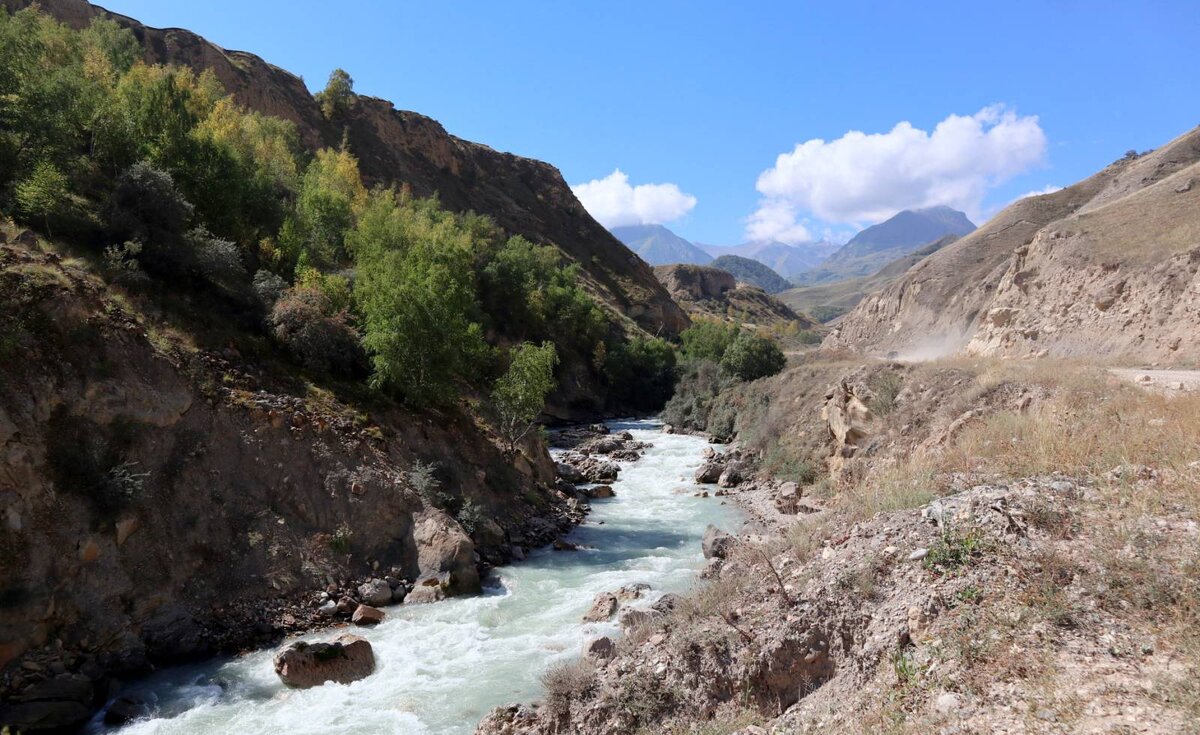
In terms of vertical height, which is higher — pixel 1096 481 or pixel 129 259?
pixel 129 259

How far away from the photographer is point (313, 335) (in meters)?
18.8

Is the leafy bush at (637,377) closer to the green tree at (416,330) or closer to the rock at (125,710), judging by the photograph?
the green tree at (416,330)

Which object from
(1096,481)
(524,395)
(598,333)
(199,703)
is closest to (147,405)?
(199,703)

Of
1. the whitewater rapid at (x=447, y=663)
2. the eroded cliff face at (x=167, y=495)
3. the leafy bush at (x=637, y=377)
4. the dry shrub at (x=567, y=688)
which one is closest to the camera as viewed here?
the dry shrub at (x=567, y=688)

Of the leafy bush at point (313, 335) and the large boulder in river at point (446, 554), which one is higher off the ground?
the leafy bush at point (313, 335)

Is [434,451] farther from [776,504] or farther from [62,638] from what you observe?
[776,504]

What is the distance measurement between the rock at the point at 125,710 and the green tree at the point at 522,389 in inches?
536

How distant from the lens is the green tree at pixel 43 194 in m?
15.7

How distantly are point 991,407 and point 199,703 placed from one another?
18494 millimetres

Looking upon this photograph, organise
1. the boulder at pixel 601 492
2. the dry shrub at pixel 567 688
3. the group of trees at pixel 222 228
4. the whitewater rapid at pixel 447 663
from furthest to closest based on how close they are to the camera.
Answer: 1. the boulder at pixel 601 492
2. the group of trees at pixel 222 228
3. the whitewater rapid at pixel 447 663
4. the dry shrub at pixel 567 688

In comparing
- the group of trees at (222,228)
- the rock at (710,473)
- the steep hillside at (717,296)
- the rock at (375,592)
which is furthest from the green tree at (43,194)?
the steep hillside at (717,296)

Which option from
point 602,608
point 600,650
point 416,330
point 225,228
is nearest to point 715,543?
point 602,608

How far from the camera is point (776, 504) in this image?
21.4m

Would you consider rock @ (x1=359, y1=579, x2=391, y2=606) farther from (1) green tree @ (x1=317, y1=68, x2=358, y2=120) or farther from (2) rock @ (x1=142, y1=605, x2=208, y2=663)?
(1) green tree @ (x1=317, y1=68, x2=358, y2=120)
